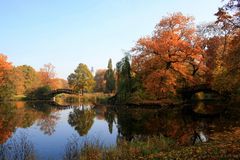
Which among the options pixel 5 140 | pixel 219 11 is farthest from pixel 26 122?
pixel 219 11

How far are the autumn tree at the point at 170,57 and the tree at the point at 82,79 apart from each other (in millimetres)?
33853

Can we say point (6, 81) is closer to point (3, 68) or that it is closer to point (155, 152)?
point (3, 68)

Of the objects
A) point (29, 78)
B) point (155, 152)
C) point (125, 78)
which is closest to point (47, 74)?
point (29, 78)

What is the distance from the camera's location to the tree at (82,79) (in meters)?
72.5

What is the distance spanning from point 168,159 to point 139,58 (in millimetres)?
31134

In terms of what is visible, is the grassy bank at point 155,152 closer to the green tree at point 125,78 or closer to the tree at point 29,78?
the green tree at point 125,78

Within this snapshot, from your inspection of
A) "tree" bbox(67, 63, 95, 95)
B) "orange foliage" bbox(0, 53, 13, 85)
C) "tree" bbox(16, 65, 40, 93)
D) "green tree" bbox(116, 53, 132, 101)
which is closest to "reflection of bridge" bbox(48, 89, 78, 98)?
"tree" bbox(67, 63, 95, 95)

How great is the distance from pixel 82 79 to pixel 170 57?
126 feet

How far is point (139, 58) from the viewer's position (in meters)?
39.8

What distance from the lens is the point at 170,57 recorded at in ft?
125

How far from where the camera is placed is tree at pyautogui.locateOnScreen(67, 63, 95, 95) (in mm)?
72500

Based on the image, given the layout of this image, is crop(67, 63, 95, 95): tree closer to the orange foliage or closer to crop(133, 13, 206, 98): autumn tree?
the orange foliage

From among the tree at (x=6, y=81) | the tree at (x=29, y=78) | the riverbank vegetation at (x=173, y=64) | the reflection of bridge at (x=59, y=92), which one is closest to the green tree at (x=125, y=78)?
the riverbank vegetation at (x=173, y=64)

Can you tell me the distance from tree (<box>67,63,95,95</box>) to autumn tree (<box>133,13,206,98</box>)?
3385 cm
